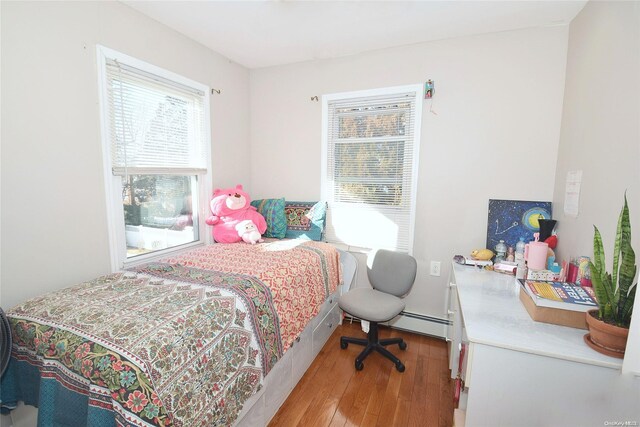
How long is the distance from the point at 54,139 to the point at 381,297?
7.72ft

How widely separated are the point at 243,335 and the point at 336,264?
1.28m

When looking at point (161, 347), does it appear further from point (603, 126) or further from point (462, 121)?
point (462, 121)

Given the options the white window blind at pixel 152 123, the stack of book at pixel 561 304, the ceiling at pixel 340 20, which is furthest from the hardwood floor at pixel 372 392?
the ceiling at pixel 340 20

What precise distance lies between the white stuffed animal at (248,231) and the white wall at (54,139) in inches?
37.8

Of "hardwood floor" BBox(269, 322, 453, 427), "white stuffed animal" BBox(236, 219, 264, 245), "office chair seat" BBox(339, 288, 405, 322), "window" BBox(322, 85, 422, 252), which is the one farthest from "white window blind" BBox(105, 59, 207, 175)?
"hardwood floor" BBox(269, 322, 453, 427)

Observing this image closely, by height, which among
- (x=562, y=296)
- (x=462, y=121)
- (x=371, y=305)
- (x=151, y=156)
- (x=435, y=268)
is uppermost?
(x=462, y=121)

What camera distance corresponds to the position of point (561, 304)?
121 centimetres

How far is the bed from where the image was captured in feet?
3.09

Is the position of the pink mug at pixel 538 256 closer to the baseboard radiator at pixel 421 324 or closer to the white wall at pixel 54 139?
the baseboard radiator at pixel 421 324

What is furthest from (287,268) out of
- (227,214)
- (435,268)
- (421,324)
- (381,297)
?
(421,324)

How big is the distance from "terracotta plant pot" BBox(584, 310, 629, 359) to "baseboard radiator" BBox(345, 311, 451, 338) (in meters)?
1.54

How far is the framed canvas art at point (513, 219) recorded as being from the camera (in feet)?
7.07

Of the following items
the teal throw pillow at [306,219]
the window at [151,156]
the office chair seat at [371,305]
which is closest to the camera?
the window at [151,156]

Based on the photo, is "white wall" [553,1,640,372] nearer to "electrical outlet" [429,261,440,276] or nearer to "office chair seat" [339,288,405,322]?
"electrical outlet" [429,261,440,276]
